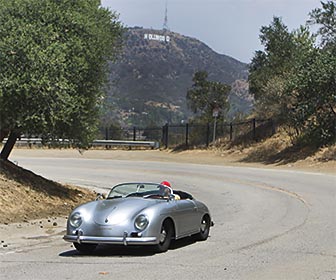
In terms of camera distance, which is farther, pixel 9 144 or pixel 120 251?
pixel 9 144

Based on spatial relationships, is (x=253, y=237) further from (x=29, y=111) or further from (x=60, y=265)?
(x=29, y=111)

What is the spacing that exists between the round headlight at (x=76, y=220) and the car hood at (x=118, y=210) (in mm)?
256

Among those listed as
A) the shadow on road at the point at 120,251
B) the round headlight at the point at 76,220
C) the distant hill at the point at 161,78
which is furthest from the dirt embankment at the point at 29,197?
the distant hill at the point at 161,78

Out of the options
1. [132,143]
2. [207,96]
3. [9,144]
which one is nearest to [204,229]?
[9,144]

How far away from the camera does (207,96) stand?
184 ft

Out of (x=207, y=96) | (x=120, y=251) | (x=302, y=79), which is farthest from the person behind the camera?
(x=207, y=96)

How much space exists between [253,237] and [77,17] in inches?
332

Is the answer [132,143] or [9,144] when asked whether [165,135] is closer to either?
[132,143]

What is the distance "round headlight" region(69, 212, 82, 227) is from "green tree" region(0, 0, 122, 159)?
6272mm

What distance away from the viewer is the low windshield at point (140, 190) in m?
11.9

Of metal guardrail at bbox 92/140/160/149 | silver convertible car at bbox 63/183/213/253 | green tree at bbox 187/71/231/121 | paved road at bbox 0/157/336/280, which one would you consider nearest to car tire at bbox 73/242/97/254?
silver convertible car at bbox 63/183/213/253

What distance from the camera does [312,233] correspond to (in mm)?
13102

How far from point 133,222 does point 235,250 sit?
1932mm

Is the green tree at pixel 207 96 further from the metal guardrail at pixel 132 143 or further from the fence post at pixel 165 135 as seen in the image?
the metal guardrail at pixel 132 143
